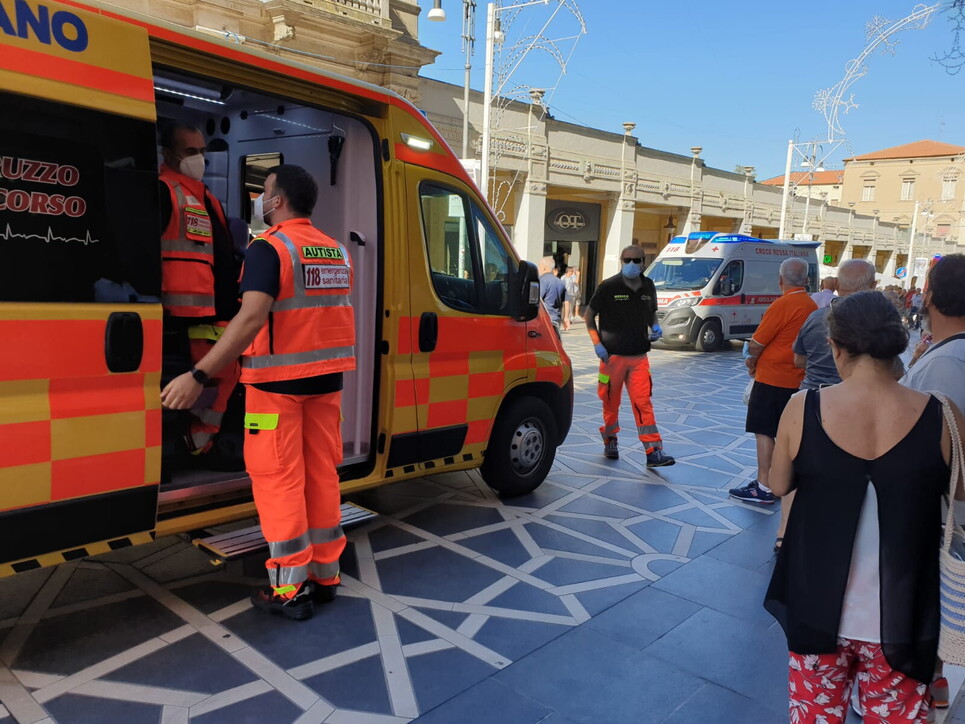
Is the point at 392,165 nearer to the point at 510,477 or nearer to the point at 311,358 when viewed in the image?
the point at 311,358

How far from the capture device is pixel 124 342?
2910 mm

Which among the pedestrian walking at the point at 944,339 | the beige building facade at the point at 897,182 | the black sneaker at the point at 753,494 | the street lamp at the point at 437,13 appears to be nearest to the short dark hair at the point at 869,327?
the pedestrian walking at the point at 944,339

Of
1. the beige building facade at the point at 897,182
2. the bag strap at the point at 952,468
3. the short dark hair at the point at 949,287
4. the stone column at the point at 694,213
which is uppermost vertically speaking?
the beige building facade at the point at 897,182

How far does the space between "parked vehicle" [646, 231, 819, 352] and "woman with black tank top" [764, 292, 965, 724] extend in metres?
13.7

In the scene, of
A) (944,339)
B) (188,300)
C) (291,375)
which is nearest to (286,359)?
(291,375)

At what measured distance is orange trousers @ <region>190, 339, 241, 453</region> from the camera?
12.8ft

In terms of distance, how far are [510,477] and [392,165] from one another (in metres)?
2.33

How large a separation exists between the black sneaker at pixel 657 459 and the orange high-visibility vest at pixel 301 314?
3.59 m

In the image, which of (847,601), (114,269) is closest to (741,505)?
(847,601)

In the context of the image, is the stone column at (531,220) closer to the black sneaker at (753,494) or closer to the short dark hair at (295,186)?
the black sneaker at (753,494)

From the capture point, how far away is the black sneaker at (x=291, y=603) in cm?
338

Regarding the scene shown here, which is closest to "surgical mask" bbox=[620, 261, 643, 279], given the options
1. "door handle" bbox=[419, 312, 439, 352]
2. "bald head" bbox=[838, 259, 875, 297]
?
"bald head" bbox=[838, 259, 875, 297]

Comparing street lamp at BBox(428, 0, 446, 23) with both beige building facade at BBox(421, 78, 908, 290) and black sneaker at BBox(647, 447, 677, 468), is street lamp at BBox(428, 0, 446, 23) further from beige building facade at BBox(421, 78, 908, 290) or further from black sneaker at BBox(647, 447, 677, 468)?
black sneaker at BBox(647, 447, 677, 468)

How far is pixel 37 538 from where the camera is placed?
8.98ft
